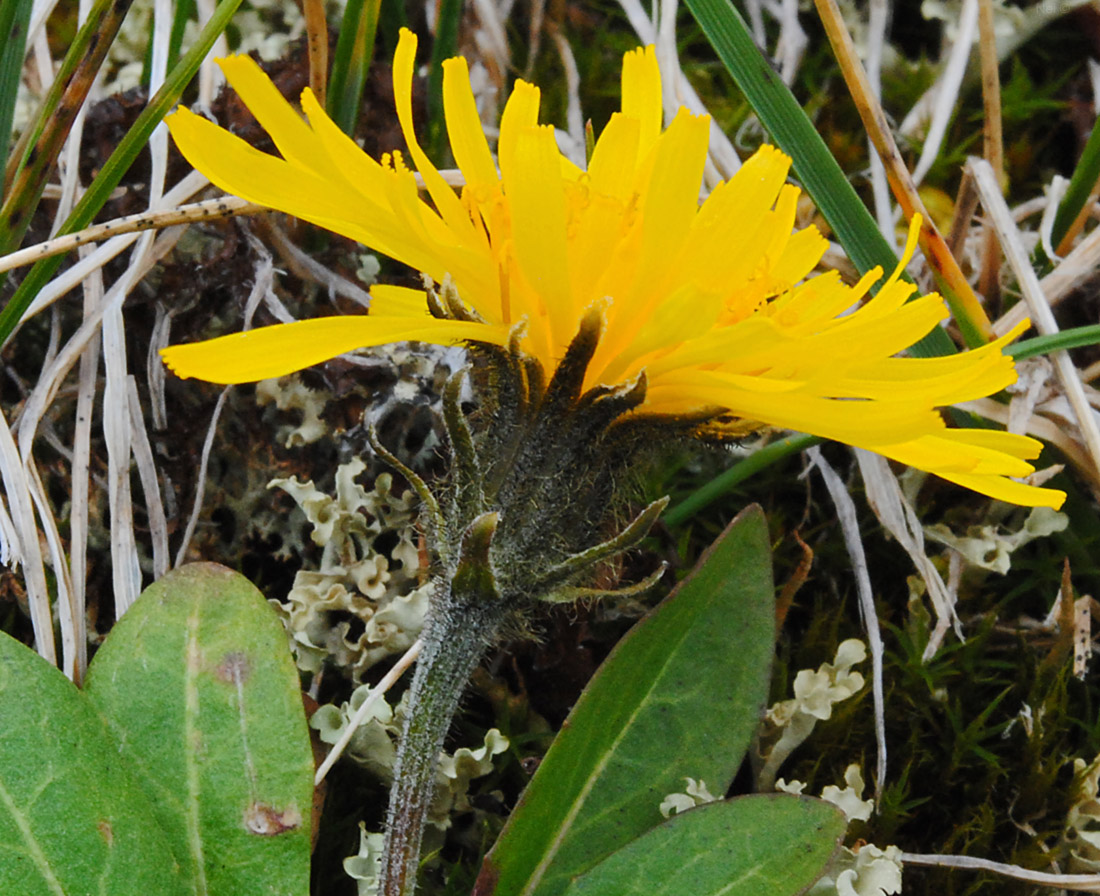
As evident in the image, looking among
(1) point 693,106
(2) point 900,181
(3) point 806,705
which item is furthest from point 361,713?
(1) point 693,106

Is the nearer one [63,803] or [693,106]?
[63,803]

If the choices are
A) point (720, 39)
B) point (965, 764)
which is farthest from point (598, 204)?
point (965, 764)

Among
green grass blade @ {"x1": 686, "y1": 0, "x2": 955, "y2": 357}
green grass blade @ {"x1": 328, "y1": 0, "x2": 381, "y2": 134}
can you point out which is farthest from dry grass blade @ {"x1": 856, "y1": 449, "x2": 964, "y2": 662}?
green grass blade @ {"x1": 328, "y1": 0, "x2": 381, "y2": 134}

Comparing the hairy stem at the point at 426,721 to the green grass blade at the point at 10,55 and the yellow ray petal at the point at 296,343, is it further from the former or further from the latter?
the green grass blade at the point at 10,55

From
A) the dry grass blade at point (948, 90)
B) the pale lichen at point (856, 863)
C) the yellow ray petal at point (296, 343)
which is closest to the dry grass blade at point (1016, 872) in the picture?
the pale lichen at point (856, 863)

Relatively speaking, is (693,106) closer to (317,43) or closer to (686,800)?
→ (317,43)

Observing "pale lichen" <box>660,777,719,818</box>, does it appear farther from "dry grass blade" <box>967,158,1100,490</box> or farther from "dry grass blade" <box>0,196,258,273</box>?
"dry grass blade" <box>0,196,258,273</box>
